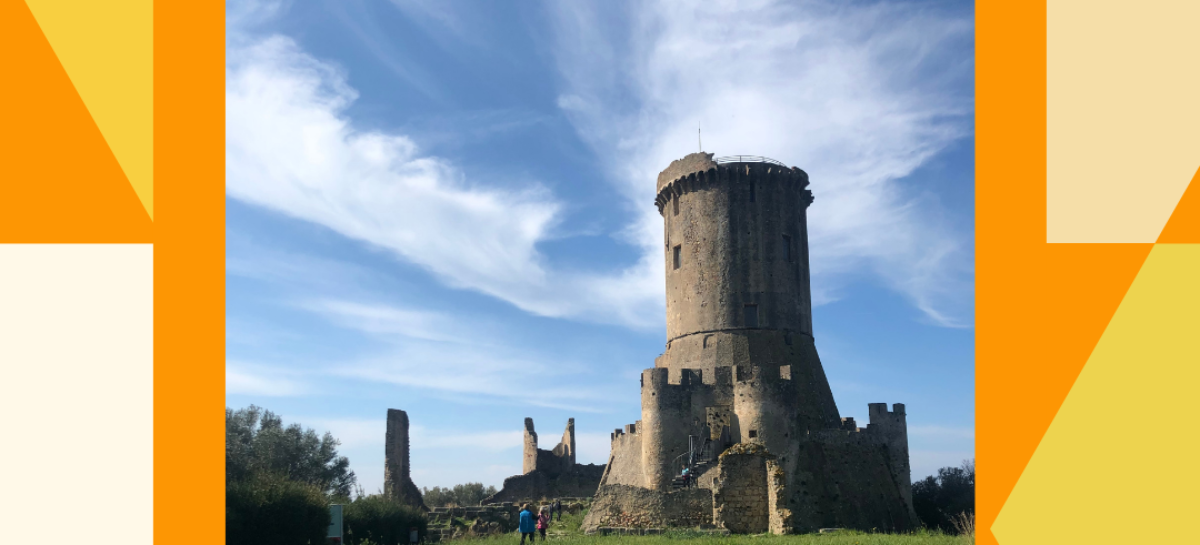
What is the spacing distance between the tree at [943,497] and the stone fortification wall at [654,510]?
33.2 ft

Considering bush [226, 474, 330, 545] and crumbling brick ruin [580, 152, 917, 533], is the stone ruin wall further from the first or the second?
bush [226, 474, 330, 545]

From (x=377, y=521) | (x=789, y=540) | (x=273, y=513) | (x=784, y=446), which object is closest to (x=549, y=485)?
(x=784, y=446)

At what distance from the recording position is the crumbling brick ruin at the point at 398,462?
1462 inches

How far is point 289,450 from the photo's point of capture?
3197cm

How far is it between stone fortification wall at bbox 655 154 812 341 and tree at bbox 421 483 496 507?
789 inches

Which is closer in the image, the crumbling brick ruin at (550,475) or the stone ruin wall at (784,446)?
the stone ruin wall at (784,446)

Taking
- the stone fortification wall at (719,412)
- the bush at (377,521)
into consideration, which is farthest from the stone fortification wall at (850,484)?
the bush at (377,521)

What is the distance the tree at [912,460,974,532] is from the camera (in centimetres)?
3206

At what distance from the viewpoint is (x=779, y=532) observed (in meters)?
24.2

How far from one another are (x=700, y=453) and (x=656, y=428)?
193 centimetres

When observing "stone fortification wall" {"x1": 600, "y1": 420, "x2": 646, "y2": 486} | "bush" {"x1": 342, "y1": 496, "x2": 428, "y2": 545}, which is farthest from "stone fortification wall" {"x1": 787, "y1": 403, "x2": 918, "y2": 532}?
"bush" {"x1": 342, "y1": 496, "x2": 428, "y2": 545}

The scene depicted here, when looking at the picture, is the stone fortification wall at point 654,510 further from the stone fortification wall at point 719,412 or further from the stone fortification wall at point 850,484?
the stone fortification wall at point 850,484
